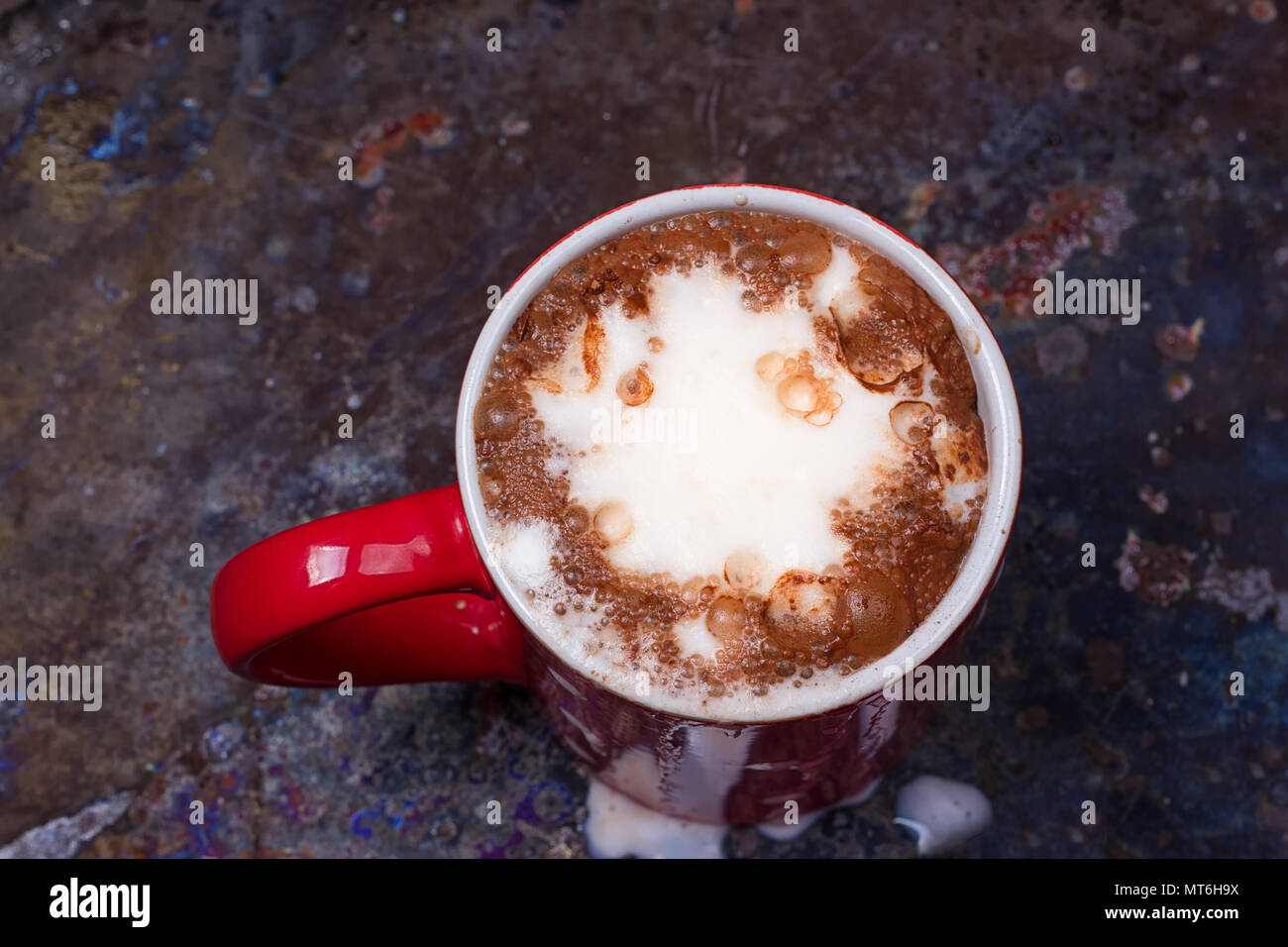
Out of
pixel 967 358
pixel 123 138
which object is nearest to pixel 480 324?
pixel 123 138

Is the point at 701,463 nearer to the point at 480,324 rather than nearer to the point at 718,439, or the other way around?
the point at 718,439

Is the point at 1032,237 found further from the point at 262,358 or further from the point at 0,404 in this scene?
the point at 0,404

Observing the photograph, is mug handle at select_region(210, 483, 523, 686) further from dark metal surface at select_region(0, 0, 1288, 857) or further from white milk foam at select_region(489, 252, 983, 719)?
dark metal surface at select_region(0, 0, 1288, 857)

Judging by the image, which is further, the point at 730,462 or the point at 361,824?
the point at 361,824

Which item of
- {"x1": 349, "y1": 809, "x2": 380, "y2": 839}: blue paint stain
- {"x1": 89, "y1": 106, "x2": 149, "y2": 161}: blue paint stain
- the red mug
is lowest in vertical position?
{"x1": 349, "y1": 809, "x2": 380, "y2": 839}: blue paint stain

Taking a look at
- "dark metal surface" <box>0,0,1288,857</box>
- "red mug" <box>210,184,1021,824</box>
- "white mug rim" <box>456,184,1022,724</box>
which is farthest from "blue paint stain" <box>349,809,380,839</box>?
"white mug rim" <box>456,184,1022,724</box>

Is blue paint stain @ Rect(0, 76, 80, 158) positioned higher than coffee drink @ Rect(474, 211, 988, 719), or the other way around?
blue paint stain @ Rect(0, 76, 80, 158)

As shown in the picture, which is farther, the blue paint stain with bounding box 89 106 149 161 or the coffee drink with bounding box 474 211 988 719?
the blue paint stain with bounding box 89 106 149 161
